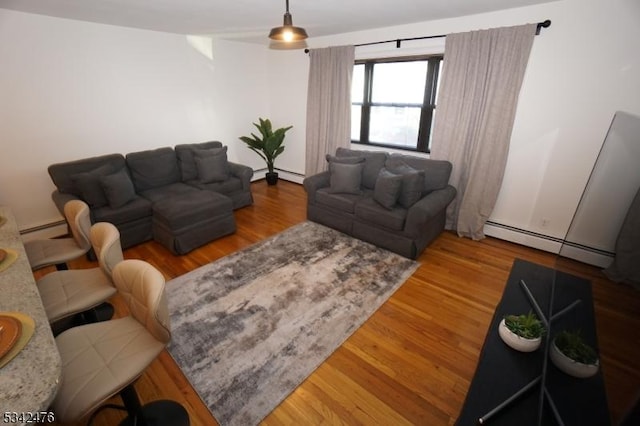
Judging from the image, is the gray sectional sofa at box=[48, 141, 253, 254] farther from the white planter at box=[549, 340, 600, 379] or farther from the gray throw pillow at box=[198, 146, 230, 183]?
the white planter at box=[549, 340, 600, 379]

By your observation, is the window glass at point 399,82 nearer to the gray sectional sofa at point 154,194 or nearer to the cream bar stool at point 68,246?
the gray sectional sofa at point 154,194

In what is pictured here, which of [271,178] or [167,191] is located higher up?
[167,191]

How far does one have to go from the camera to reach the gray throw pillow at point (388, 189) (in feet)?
9.89

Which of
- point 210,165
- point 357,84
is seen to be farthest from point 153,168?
point 357,84

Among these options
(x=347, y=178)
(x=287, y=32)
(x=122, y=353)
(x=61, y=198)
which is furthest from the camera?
(x=347, y=178)

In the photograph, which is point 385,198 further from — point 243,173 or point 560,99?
point 243,173

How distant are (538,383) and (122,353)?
1.83 meters

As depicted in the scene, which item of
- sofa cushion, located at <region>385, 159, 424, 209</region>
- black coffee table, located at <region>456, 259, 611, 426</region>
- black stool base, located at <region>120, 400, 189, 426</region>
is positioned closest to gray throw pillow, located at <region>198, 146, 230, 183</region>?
sofa cushion, located at <region>385, 159, 424, 209</region>

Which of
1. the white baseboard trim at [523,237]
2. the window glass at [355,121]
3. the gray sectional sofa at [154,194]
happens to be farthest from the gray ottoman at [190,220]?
the white baseboard trim at [523,237]

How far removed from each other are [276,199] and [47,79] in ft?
10.1

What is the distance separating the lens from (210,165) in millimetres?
3900

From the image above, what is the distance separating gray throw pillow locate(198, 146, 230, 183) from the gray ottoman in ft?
1.58

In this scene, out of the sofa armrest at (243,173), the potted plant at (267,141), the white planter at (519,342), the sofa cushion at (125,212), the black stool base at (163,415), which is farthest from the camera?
the potted plant at (267,141)

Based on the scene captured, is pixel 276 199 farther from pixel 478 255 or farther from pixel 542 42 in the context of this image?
pixel 542 42
